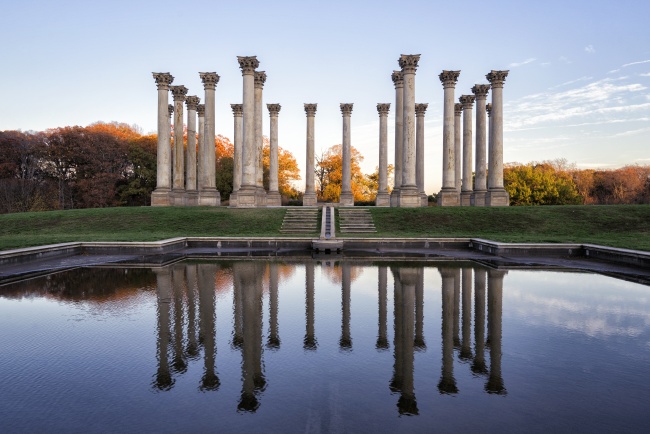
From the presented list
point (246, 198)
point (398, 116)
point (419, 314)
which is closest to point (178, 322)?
Answer: point (419, 314)

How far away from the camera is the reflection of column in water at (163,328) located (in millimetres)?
6561

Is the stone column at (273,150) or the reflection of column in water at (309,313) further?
the stone column at (273,150)

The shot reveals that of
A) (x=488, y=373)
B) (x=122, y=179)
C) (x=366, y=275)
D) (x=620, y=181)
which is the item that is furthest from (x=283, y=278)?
(x=620, y=181)

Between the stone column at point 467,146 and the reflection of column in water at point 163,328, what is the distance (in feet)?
127

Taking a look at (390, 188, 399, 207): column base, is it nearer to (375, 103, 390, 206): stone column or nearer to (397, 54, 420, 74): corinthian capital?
(375, 103, 390, 206): stone column

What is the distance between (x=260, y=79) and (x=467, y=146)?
80.1ft

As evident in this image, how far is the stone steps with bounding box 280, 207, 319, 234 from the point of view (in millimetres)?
32812

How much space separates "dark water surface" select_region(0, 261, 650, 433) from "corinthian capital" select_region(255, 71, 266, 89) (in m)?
36.2

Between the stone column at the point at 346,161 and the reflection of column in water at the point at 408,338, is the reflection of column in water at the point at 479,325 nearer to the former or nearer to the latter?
the reflection of column in water at the point at 408,338

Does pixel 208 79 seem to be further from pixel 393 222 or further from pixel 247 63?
pixel 393 222

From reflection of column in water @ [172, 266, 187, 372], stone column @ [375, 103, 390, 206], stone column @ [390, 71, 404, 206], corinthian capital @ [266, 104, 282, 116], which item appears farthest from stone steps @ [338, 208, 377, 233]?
corinthian capital @ [266, 104, 282, 116]

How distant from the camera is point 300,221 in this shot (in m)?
35.3

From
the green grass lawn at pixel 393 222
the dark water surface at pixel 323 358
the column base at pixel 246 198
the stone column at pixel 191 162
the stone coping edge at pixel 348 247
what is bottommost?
the dark water surface at pixel 323 358

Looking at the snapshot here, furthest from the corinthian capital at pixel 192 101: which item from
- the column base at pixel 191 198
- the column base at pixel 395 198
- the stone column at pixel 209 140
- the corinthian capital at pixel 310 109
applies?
the column base at pixel 395 198
